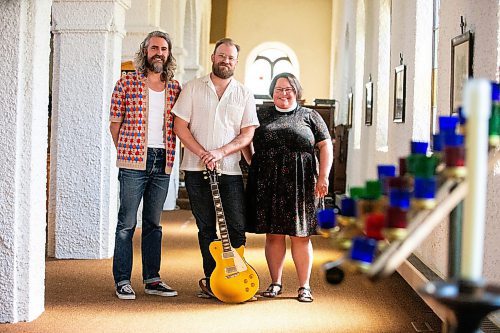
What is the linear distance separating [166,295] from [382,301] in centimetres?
159

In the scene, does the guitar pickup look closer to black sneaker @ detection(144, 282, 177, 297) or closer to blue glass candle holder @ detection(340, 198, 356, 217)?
black sneaker @ detection(144, 282, 177, 297)

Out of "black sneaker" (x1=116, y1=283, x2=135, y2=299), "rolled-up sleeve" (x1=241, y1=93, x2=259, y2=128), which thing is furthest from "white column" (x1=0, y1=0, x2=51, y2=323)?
"rolled-up sleeve" (x1=241, y1=93, x2=259, y2=128)

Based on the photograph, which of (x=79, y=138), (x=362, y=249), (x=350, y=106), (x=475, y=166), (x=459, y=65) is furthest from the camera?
(x=350, y=106)

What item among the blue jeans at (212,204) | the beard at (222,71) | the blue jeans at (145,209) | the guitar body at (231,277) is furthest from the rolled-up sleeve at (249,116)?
the guitar body at (231,277)

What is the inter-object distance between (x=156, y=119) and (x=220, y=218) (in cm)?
87

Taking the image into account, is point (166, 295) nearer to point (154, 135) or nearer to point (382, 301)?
point (154, 135)

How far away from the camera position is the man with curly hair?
5.76m

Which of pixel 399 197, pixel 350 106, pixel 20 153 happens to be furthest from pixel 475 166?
pixel 350 106

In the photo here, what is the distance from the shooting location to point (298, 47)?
881 inches

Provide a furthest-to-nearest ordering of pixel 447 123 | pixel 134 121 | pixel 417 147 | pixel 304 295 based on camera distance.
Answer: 1. pixel 304 295
2. pixel 134 121
3. pixel 417 147
4. pixel 447 123

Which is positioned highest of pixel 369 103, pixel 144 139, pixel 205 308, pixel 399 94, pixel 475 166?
pixel 369 103

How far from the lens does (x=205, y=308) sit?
18.6 feet

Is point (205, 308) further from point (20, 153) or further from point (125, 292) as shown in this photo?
point (20, 153)

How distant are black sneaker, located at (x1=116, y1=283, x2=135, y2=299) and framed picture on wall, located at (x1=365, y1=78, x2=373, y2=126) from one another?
6462 mm
